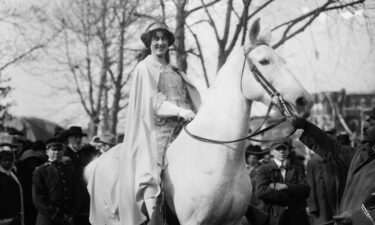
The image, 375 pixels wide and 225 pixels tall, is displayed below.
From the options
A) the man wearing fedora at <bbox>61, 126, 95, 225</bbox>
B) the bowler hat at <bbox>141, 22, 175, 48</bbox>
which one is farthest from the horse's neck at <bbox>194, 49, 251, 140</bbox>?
the man wearing fedora at <bbox>61, 126, 95, 225</bbox>

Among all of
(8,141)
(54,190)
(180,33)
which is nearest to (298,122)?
(54,190)

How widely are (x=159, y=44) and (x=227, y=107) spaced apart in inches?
53.8

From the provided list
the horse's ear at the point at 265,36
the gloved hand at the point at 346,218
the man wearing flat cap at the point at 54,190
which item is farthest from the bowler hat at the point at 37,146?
the gloved hand at the point at 346,218

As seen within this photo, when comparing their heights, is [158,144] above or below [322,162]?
above

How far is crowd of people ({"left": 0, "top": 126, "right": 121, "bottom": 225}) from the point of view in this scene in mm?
9578

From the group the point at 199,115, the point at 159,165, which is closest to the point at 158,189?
the point at 159,165

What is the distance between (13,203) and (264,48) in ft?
17.2

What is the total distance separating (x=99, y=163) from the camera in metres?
8.50

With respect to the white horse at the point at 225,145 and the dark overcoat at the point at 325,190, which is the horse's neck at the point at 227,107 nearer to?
the white horse at the point at 225,145

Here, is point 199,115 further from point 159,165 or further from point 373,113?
point 373,113

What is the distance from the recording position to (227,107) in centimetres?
630

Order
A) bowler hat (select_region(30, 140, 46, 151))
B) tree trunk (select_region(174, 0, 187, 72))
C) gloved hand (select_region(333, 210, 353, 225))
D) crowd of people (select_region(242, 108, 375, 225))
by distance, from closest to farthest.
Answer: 1. gloved hand (select_region(333, 210, 353, 225))
2. crowd of people (select_region(242, 108, 375, 225))
3. bowler hat (select_region(30, 140, 46, 151))
4. tree trunk (select_region(174, 0, 187, 72))

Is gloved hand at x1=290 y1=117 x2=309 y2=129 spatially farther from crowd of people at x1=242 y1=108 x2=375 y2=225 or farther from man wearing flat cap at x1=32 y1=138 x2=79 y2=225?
man wearing flat cap at x1=32 y1=138 x2=79 y2=225

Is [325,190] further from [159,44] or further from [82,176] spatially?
[159,44]
